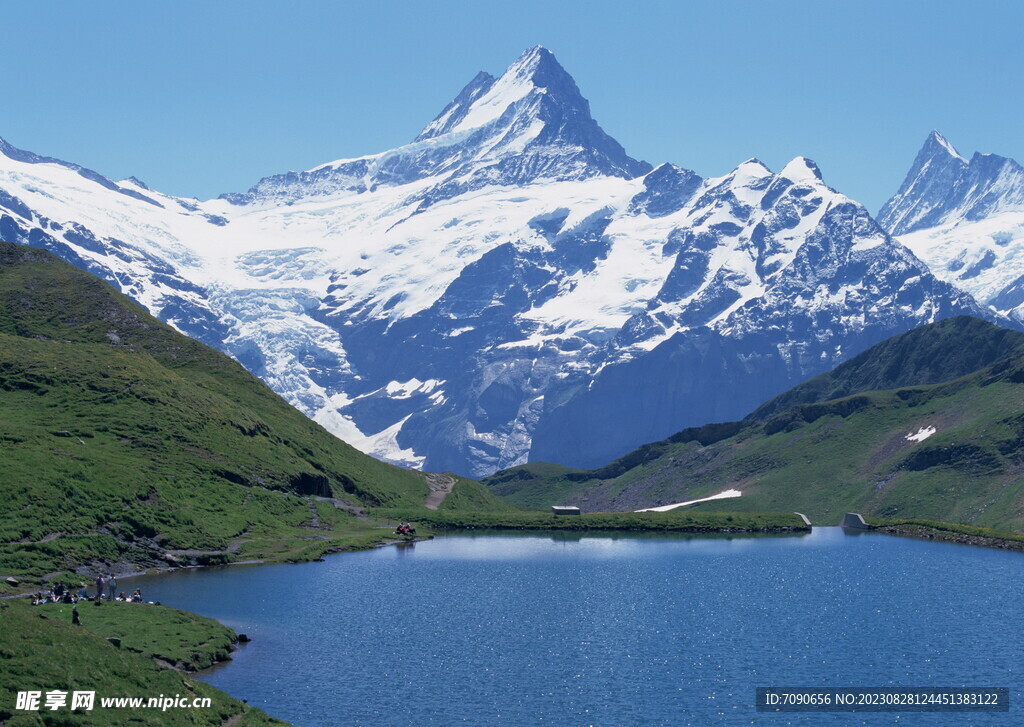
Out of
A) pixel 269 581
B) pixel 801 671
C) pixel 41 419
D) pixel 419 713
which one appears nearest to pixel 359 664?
pixel 419 713

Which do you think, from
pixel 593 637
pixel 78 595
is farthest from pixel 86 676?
pixel 593 637

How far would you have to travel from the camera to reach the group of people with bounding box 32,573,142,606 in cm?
10725

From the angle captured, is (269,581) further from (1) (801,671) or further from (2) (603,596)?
(1) (801,671)

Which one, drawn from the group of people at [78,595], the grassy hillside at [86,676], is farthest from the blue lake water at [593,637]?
the grassy hillside at [86,676]

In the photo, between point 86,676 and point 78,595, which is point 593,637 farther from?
point 86,676

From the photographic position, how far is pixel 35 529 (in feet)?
442

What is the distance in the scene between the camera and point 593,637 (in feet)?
372

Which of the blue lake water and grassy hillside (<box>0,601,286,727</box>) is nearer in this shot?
grassy hillside (<box>0,601,286,727</box>)

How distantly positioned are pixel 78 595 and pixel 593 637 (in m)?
47.1

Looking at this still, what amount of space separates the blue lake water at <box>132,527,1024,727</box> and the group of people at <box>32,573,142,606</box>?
6731mm

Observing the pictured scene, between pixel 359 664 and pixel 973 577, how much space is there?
→ 91.5 metres

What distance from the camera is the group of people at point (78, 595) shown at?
107250 mm

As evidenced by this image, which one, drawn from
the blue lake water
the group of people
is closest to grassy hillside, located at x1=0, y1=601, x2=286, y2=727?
the blue lake water

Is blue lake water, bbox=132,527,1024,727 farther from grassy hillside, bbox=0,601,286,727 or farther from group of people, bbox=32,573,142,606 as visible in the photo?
grassy hillside, bbox=0,601,286,727
